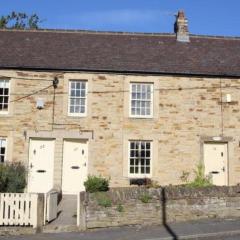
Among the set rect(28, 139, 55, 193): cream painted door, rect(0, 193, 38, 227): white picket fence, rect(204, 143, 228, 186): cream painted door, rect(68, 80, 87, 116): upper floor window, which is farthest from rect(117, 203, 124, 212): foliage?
rect(204, 143, 228, 186): cream painted door

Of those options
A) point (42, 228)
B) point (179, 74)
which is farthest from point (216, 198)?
point (179, 74)

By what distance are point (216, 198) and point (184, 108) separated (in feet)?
24.5

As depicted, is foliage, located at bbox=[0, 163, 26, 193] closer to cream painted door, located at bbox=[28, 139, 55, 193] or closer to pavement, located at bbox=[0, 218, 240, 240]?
cream painted door, located at bbox=[28, 139, 55, 193]

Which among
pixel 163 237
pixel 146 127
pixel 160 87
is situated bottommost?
pixel 163 237

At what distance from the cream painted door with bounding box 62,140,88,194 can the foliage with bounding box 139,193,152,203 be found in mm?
7249

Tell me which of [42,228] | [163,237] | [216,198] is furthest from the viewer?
[216,198]

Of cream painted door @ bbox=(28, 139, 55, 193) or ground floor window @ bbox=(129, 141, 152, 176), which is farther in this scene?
ground floor window @ bbox=(129, 141, 152, 176)

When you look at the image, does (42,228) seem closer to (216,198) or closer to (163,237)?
(163,237)

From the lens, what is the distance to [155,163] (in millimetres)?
21281

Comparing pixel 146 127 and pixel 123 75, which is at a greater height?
pixel 123 75

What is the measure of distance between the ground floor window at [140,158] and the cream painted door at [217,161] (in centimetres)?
267

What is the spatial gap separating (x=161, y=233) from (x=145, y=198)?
1.63m

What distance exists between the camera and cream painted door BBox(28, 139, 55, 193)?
68.8 feet

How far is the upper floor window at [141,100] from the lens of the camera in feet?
71.6
